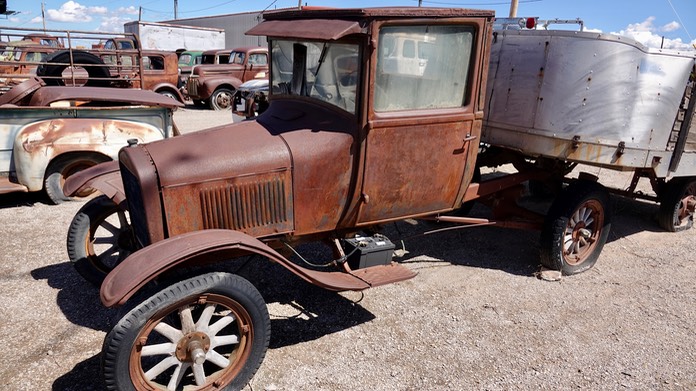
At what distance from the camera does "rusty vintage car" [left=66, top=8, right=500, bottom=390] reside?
2.79 meters

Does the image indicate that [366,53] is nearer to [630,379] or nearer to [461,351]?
[461,351]

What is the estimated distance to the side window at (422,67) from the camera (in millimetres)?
3335

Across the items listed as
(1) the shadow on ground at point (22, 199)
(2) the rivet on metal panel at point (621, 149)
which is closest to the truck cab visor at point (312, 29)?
(2) the rivet on metal panel at point (621, 149)

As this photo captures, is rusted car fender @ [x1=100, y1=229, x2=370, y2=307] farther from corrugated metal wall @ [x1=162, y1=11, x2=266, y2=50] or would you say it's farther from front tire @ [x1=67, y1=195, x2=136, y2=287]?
corrugated metal wall @ [x1=162, y1=11, x2=266, y2=50]

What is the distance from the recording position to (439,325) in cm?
386

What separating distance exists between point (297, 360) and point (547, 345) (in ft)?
5.93

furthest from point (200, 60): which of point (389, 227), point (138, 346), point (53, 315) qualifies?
point (138, 346)

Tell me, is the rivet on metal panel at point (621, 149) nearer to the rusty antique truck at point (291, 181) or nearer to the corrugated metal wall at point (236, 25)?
the rusty antique truck at point (291, 181)

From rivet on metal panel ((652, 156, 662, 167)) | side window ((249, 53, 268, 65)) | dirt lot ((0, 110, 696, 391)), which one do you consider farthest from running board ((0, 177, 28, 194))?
side window ((249, 53, 268, 65))

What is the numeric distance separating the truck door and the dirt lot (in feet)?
2.86

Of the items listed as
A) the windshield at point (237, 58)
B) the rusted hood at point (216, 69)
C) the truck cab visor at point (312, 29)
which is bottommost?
the rusted hood at point (216, 69)

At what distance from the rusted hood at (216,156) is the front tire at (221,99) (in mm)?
12902

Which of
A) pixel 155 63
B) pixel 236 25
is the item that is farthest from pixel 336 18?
pixel 236 25

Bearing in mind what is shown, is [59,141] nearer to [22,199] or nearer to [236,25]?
[22,199]
